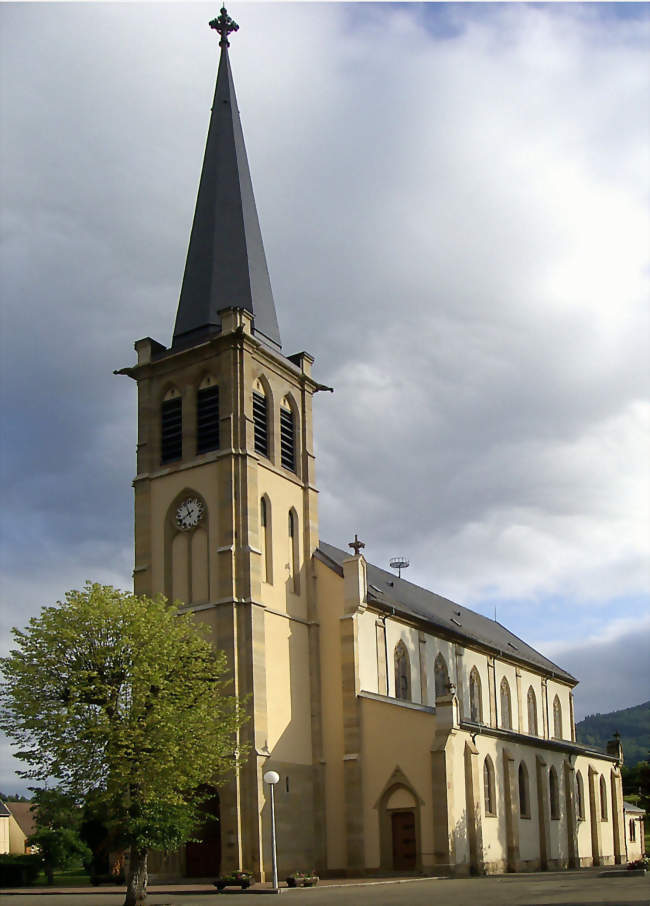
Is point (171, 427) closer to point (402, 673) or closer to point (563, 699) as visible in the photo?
point (402, 673)

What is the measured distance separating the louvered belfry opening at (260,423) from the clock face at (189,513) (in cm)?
356

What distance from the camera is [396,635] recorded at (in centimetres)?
5022

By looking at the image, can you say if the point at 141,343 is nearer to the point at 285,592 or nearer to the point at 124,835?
the point at 285,592

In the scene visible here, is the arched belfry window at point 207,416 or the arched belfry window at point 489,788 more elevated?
the arched belfry window at point 207,416

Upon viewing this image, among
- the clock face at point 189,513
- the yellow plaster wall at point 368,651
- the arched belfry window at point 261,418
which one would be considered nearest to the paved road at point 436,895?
the yellow plaster wall at point 368,651

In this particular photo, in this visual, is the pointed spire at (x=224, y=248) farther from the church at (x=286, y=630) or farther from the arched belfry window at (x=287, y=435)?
the arched belfry window at (x=287, y=435)

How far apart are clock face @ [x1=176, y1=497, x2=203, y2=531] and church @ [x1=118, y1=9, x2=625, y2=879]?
7 centimetres

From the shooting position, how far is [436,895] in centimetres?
2869

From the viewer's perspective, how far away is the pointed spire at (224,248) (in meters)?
49.3

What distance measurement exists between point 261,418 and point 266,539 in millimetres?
5516

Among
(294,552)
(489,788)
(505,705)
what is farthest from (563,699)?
(294,552)

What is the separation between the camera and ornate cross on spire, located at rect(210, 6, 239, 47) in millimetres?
57188

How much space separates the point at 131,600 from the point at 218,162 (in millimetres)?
27482

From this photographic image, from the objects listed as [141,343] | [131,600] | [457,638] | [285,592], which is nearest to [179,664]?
[131,600]
